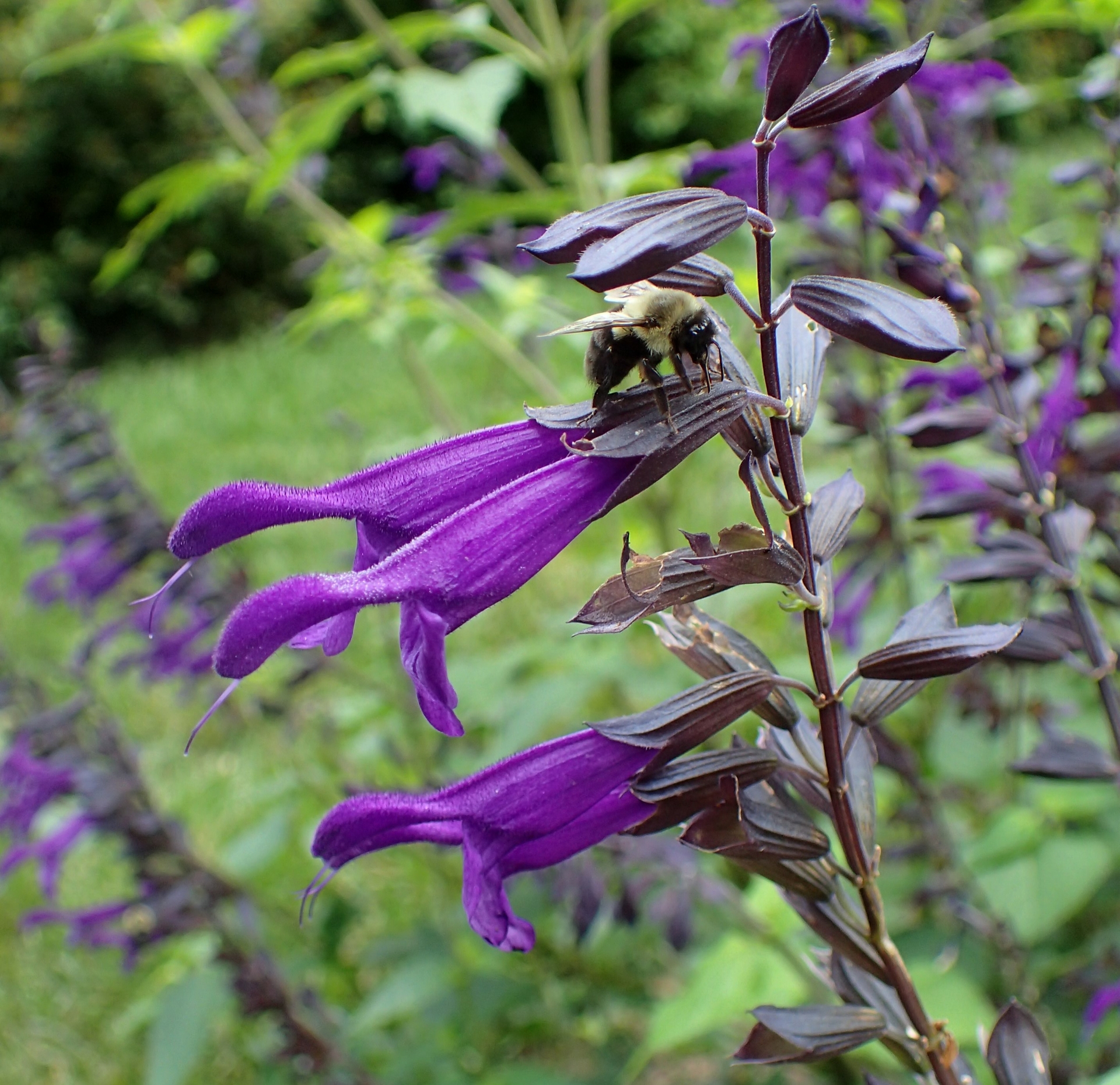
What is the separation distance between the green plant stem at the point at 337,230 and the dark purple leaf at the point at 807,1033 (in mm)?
1389

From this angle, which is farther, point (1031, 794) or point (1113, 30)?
point (1031, 794)

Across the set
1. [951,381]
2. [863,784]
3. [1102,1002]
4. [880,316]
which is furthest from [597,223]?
[1102,1002]

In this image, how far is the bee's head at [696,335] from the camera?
63 centimetres

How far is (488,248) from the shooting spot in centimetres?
301

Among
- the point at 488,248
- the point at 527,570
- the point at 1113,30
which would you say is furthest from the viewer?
the point at 488,248

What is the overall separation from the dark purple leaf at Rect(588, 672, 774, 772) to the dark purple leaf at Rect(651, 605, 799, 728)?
5 centimetres

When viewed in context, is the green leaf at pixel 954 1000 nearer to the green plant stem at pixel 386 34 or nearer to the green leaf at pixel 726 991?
the green leaf at pixel 726 991

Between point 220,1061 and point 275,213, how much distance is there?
842 centimetres

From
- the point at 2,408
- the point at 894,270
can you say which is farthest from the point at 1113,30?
the point at 2,408

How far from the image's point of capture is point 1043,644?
1012 mm

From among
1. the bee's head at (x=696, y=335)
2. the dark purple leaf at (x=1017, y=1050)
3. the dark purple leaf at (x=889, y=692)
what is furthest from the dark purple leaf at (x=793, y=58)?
the dark purple leaf at (x=1017, y=1050)

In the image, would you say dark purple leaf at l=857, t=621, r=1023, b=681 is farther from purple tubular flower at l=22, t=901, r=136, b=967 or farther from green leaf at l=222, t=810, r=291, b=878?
purple tubular flower at l=22, t=901, r=136, b=967

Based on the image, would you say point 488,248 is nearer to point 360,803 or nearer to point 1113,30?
point 1113,30

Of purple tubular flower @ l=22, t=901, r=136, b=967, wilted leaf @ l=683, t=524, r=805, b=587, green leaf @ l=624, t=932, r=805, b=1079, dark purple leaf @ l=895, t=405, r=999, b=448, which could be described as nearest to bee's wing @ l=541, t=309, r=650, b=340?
wilted leaf @ l=683, t=524, r=805, b=587
